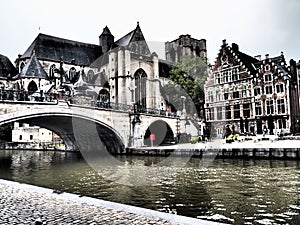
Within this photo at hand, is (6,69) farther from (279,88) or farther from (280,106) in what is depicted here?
(280,106)

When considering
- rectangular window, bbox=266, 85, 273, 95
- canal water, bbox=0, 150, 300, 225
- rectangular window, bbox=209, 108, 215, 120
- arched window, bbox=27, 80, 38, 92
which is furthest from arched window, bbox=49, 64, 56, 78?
canal water, bbox=0, 150, 300, 225

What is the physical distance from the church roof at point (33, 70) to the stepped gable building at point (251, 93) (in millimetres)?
20654

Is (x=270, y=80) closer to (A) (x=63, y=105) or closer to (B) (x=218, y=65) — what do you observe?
(B) (x=218, y=65)

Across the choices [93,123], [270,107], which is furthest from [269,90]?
[93,123]

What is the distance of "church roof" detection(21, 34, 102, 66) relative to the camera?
40.2 meters

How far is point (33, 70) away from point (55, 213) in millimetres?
33954

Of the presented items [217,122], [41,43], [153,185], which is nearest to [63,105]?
[153,185]

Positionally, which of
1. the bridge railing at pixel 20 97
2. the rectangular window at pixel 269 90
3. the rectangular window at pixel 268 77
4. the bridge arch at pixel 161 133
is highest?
the rectangular window at pixel 268 77

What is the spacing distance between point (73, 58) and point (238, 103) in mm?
24612

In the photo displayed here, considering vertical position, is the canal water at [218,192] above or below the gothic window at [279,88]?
below

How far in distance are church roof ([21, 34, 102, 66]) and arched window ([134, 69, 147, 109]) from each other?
9.39 meters

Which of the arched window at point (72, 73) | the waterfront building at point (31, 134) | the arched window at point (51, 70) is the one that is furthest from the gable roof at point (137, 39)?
the waterfront building at point (31, 134)

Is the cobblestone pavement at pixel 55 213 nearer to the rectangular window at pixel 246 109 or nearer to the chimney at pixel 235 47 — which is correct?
the rectangular window at pixel 246 109

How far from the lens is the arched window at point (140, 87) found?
39.6 meters
